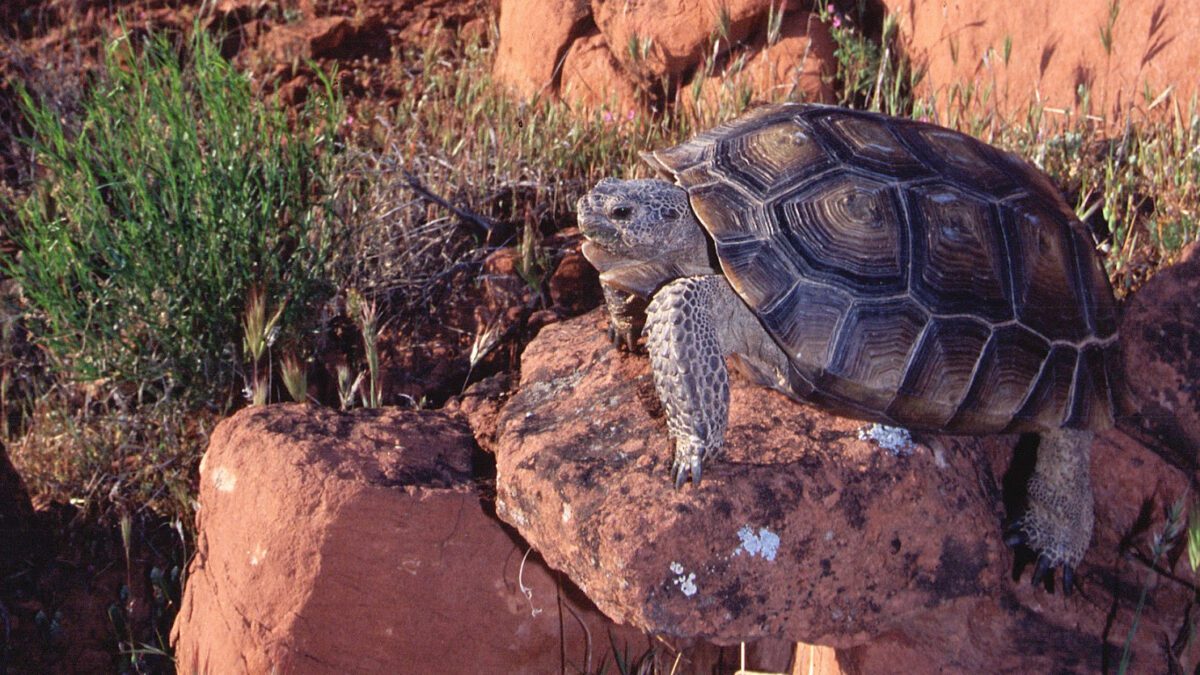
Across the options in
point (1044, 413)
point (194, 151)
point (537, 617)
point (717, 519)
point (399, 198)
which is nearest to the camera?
point (717, 519)

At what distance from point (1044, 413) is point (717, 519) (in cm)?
96

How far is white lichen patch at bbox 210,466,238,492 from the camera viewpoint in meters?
2.84

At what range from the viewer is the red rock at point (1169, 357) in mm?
2988

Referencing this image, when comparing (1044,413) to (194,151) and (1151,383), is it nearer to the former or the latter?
(1151,383)

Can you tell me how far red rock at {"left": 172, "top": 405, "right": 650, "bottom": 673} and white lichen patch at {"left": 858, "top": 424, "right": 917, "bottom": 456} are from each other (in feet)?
2.95

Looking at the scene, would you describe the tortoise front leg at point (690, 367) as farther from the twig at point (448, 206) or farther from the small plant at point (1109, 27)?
the small plant at point (1109, 27)

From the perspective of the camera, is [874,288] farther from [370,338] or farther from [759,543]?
[370,338]

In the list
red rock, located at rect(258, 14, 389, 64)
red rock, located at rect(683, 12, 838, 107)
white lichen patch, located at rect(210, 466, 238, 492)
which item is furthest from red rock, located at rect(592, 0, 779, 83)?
white lichen patch, located at rect(210, 466, 238, 492)

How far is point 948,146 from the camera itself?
2.84 m

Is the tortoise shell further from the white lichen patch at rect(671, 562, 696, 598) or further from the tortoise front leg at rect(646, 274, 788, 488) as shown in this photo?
Result: the white lichen patch at rect(671, 562, 696, 598)

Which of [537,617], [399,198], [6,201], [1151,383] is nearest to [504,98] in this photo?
[399,198]

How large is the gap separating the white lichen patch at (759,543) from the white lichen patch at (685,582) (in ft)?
0.41

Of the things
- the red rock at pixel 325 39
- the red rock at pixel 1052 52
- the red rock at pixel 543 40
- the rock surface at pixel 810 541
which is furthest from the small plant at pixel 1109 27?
the red rock at pixel 325 39

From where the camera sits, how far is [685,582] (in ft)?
7.70
